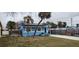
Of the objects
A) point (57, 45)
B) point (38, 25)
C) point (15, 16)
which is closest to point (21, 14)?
point (15, 16)

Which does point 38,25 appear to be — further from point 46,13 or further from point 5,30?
point 5,30

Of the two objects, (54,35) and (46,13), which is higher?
(46,13)

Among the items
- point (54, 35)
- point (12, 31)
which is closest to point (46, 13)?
point (54, 35)

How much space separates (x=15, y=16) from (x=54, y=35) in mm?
569

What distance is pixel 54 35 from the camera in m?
2.87

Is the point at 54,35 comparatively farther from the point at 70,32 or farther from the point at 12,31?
the point at 12,31

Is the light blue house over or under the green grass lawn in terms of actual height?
over

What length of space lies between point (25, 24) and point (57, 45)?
504 mm

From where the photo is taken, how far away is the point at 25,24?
2889 mm

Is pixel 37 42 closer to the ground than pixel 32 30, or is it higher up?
closer to the ground

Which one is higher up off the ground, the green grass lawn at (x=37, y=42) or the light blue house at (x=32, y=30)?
the light blue house at (x=32, y=30)
